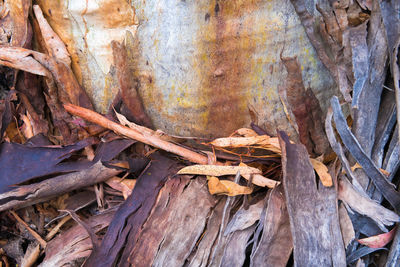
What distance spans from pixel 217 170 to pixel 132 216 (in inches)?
7.7

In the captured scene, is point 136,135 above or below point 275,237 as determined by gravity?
above

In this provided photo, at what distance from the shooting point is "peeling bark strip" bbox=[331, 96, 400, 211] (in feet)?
2.03

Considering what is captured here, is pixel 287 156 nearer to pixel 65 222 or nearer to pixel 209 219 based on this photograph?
pixel 209 219

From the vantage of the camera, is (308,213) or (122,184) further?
(122,184)

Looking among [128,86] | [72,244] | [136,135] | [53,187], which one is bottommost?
[72,244]

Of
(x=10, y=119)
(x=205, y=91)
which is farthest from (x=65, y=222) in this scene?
(x=205, y=91)

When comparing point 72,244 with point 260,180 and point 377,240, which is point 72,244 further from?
point 377,240

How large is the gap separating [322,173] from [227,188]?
0.60 ft

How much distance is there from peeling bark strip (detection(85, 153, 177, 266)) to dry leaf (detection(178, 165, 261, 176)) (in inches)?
1.9

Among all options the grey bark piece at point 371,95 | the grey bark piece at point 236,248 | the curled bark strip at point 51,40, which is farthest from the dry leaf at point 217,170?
the curled bark strip at point 51,40

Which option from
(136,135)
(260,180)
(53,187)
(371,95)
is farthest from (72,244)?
(371,95)

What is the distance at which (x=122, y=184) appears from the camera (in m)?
0.74

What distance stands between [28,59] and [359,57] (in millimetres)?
687

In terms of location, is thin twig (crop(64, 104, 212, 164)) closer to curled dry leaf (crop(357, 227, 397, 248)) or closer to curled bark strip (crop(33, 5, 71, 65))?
curled bark strip (crop(33, 5, 71, 65))
